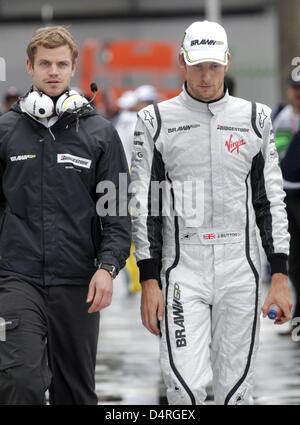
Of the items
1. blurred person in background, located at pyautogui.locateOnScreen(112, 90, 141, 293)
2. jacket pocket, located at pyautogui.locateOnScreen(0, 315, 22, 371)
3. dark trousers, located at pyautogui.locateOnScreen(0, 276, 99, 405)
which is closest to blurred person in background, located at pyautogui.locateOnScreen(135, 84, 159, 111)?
blurred person in background, located at pyautogui.locateOnScreen(112, 90, 141, 293)

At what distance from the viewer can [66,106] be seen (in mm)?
5285

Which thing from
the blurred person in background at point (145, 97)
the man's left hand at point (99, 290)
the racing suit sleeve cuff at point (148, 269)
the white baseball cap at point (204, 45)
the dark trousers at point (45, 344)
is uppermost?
the blurred person in background at point (145, 97)

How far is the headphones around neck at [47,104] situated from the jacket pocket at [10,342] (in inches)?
38.6

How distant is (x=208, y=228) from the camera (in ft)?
17.2

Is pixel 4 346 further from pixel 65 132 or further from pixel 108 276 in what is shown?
pixel 65 132

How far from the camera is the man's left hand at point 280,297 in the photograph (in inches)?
206

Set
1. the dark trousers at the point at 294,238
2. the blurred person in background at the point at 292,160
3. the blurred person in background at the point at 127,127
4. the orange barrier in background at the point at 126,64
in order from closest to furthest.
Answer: the blurred person in background at the point at 292,160
the dark trousers at the point at 294,238
the blurred person in background at the point at 127,127
the orange barrier in background at the point at 126,64

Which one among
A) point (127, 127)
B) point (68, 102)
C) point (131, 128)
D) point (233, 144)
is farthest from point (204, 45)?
point (127, 127)

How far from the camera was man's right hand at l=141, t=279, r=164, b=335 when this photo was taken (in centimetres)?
519

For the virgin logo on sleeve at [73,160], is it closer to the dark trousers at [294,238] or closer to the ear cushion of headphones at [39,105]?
the ear cushion of headphones at [39,105]

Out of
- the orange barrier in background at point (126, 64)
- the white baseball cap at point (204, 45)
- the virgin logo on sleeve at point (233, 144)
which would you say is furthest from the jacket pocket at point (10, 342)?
the orange barrier in background at point (126, 64)

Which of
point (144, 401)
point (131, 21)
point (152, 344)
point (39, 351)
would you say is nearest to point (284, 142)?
point (152, 344)

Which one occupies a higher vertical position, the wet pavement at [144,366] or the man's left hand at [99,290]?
the man's left hand at [99,290]

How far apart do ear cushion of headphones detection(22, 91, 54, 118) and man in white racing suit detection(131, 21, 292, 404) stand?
1.47 ft
